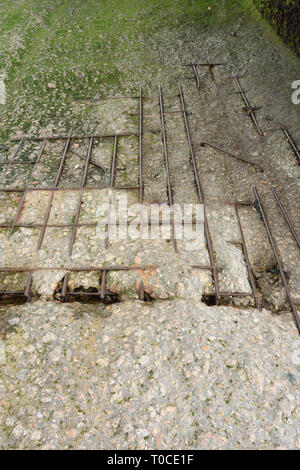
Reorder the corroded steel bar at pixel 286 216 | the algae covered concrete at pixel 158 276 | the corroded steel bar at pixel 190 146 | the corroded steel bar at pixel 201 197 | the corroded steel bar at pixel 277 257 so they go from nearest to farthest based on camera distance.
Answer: the algae covered concrete at pixel 158 276
the corroded steel bar at pixel 277 257
the corroded steel bar at pixel 201 197
the corroded steel bar at pixel 286 216
the corroded steel bar at pixel 190 146

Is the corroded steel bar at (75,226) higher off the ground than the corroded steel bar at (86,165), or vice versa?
the corroded steel bar at (86,165)

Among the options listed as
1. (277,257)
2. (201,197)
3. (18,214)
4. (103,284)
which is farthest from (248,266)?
(18,214)

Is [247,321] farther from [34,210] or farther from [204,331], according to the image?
[34,210]

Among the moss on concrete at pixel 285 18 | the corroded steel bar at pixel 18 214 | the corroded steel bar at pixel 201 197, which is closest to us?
the corroded steel bar at pixel 201 197

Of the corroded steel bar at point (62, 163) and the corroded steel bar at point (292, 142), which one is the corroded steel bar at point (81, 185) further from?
the corroded steel bar at point (292, 142)

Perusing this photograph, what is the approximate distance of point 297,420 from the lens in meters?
3.13

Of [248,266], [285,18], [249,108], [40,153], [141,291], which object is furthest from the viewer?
[285,18]

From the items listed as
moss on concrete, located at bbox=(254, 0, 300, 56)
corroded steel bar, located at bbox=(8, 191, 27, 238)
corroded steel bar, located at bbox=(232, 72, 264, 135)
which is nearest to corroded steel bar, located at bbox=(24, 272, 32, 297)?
corroded steel bar, located at bbox=(8, 191, 27, 238)

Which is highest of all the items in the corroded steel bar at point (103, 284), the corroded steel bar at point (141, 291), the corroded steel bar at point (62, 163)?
the corroded steel bar at point (62, 163)

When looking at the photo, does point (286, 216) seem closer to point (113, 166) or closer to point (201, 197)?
point (201, 197)

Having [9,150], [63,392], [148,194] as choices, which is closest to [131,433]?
[63,392]

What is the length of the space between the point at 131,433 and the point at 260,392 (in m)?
1.50

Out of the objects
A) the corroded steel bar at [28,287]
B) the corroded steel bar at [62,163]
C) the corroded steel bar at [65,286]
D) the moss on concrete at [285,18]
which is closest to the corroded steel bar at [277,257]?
the corroded steel bar at [65,286]

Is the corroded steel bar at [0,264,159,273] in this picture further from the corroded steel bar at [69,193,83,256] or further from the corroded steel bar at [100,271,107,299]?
the corroded steel bar at [69,193,83,256]
